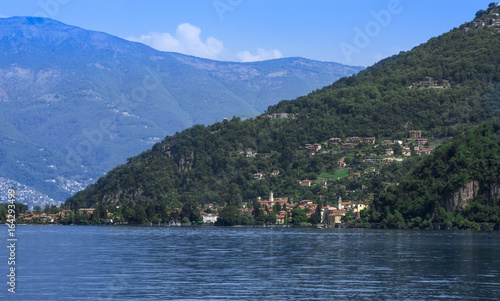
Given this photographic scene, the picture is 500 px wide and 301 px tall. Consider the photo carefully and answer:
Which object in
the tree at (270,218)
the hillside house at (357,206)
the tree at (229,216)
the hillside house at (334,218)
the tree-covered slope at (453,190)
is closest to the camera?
the tree-covered slope at (453,190)

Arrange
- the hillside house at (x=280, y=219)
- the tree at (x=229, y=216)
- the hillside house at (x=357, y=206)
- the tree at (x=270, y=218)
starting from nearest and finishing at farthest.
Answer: the tree at (x=270, y=218)
the hillside house at (x=357, y=206)
the tree at (x=229, y=216)
the hillside house at (x=280, y=219)

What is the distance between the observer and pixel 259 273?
192ft

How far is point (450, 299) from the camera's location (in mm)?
45688

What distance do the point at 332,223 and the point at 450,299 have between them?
443ft

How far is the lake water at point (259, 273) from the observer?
47.6m

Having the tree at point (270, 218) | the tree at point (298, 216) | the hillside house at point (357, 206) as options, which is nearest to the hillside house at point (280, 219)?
the tree at point (270, 218)

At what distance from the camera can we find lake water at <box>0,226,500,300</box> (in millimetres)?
47625

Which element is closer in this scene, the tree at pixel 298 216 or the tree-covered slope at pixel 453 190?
the tree-covered slope at pixel 453 190

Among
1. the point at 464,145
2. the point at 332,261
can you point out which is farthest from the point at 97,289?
the point at 464,145

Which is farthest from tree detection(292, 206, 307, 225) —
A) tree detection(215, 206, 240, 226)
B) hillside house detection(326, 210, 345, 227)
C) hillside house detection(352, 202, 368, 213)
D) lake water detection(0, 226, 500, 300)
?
lake water detection(0, 226, 500, 300)

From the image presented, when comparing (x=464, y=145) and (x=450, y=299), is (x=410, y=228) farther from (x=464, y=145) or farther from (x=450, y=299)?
(x=450, y=299)

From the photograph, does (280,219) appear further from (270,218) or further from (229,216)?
(229,216)

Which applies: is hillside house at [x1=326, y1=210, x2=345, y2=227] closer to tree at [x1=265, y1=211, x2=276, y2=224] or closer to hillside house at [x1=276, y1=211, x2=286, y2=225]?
hillside house at [x1=276, y1=211, x2=286, y2=225]

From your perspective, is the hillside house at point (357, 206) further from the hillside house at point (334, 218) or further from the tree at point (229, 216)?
the tree at point (229, 216)
